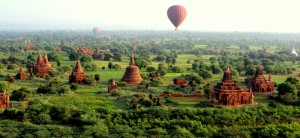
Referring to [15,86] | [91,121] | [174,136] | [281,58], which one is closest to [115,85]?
[15,86]

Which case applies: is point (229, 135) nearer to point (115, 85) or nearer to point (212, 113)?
point (212, 113)

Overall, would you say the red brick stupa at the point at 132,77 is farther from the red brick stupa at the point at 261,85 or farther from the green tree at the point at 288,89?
the green tree at the point at 288,89

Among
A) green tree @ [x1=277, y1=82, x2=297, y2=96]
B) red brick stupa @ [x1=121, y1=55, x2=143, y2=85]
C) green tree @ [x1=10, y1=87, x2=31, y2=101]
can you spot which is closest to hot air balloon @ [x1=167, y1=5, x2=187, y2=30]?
red brick stupa @ [x1=121, y1=55, x2=143, y2=85]

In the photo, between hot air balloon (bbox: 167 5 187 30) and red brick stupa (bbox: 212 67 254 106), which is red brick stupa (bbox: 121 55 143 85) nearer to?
red brick stupa (bbox: 212 67 254 106)

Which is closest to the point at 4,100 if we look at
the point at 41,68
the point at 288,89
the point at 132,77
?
the point at 132,77

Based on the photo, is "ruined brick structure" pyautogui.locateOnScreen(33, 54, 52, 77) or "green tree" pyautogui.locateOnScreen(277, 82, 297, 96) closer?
→ "green tree" pyautogui.locateOnScreen(277, 82, 297, 96)

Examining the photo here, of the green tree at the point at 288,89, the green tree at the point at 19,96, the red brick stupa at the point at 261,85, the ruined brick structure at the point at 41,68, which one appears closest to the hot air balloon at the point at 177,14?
the ruined brick structure at the point at 41,68

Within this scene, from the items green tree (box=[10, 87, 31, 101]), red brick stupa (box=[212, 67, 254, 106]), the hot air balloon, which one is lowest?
green tree (box=[10, 87, 31, 101])

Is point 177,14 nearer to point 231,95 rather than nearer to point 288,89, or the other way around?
point 288,89

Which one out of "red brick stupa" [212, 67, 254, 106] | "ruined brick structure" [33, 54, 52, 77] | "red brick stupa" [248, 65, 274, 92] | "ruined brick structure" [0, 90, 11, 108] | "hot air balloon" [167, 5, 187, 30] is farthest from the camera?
"hot air balloon" [167, 5, 187, 30]
